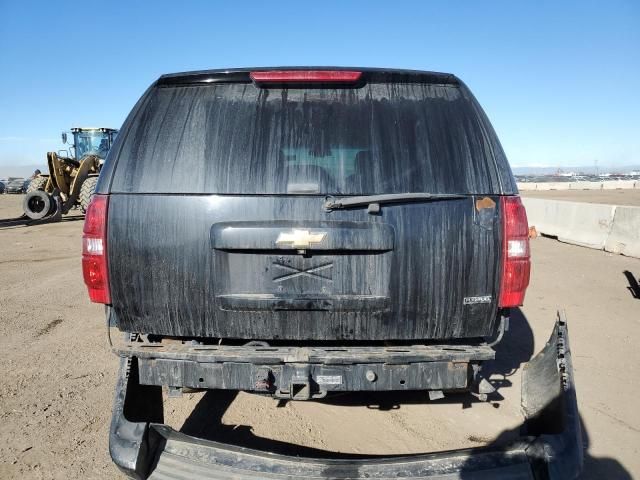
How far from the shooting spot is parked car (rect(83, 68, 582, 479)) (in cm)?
218

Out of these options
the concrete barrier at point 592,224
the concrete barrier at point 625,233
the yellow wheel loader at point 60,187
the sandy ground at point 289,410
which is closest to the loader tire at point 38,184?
the yellow wheel loader at point 60,187

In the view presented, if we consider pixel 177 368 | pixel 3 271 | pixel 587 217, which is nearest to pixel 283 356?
pixel 177 368

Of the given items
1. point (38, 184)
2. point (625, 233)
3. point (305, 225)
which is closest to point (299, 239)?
point (305, 225)

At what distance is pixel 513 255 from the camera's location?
226 cm

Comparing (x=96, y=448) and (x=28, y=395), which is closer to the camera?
(x=96, y=448)

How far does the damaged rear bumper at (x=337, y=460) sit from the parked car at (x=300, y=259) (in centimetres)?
1

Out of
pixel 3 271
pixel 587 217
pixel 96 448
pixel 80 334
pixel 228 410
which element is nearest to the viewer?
pixel 96 448

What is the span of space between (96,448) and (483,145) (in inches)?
118

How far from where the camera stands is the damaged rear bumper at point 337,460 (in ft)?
6.60

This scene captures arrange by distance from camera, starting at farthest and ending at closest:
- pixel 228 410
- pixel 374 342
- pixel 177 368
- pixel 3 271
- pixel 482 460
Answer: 1. pixel 3 271
2. pixel 228 410
3. pixel 374 342
4. pixel 177 368
5. pixel 482 460

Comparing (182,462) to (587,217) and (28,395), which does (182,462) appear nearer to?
(28,395)

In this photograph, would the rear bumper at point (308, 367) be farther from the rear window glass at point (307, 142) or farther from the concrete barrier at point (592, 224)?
the concrete barrier at point (592, 224)

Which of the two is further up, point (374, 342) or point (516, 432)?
point (374, 342)

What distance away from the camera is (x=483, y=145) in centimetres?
235
